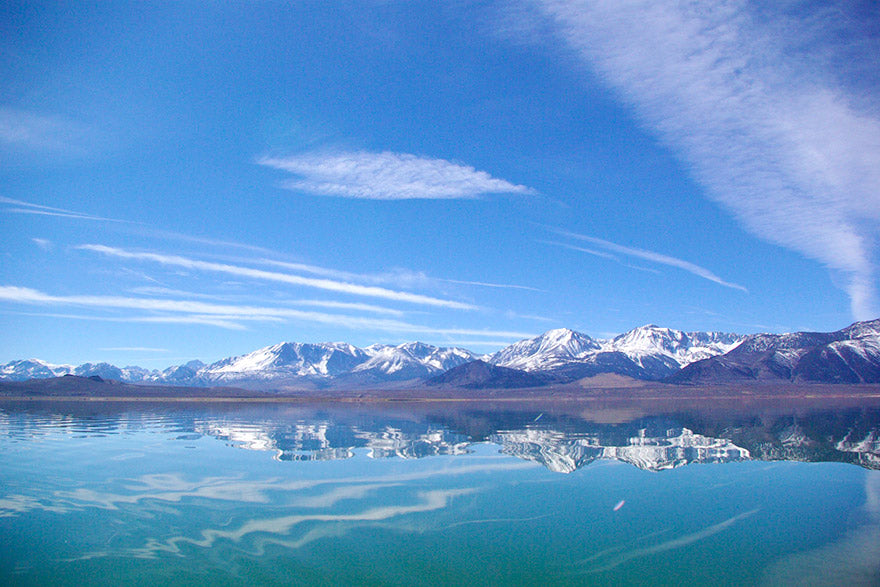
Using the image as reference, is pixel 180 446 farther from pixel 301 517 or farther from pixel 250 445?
pixel 301 517

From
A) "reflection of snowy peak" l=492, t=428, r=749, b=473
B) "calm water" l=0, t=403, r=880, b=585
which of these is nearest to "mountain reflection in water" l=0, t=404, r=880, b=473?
"reflection of snowy peak" l=492, t=428, r=749, b=473

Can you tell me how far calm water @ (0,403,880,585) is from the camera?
17047 millimetres

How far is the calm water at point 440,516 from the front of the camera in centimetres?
1705

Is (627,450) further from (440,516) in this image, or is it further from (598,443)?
(440,516)

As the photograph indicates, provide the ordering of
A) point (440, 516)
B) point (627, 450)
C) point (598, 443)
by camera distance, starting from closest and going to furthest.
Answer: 1. point (440, 516)
2. point (627, 450)
3. point (598, 443)

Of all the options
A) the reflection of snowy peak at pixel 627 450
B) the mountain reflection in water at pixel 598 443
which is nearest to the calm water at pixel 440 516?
the reflection of snowy peak at pixel 627 450

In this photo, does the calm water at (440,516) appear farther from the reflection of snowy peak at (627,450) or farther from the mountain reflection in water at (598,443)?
the mountain reflection in water at (598,443)

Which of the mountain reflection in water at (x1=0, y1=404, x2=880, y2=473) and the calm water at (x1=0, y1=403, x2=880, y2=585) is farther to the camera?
the mountain reflection in water at (x1=0, y1=404, x2=880, y2=473)

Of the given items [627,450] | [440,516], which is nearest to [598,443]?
[627,450]

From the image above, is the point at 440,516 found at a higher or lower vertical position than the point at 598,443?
higher

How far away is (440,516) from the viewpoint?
23.5 metres

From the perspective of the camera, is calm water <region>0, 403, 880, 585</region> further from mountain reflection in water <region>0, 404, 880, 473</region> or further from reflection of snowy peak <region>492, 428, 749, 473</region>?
mountain reflection in water <region>0, 404, 880, 473</region>

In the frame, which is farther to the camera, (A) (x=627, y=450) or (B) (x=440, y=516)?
(A) (x=627, y=450)

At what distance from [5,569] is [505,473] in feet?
83.4
